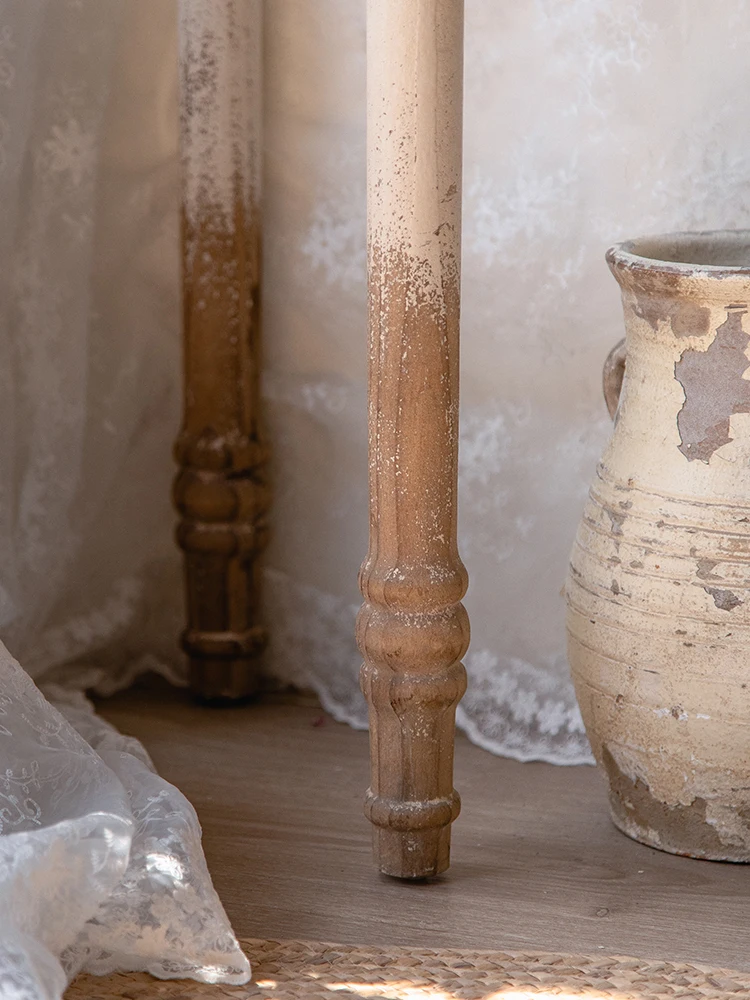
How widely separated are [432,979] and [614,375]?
0.67 metres

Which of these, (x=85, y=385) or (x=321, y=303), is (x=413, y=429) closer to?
(x=321, y=303)

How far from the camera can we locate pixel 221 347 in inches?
73.9

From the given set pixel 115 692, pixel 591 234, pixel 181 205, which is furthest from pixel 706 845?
pixel 181 205

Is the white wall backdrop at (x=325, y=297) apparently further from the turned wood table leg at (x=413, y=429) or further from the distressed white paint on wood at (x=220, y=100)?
the turned wood table leg at (x=413, y=429)

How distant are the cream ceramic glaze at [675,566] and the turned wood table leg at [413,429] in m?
0.18

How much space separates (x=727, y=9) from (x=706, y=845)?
3.13 feet

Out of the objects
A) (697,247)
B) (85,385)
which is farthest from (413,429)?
(85,385)

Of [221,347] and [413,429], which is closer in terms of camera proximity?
[413,429]

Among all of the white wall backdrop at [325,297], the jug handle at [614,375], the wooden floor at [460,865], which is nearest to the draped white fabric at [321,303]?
the white wall backdrop at [325,297]

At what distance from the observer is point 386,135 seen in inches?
51.6

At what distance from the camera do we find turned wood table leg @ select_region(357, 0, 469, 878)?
1298 millimetres

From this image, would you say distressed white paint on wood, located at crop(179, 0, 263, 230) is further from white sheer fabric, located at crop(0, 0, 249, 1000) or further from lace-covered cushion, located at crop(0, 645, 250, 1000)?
lace-covered cushion, located at crop(0, 645, 250, 1000)

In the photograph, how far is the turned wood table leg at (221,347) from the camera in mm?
1815

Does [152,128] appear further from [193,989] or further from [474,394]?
[193,989]
